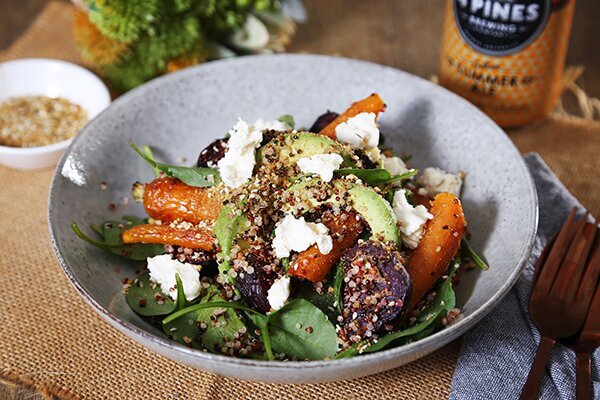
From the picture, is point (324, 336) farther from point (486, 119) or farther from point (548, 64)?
point (548, 64)

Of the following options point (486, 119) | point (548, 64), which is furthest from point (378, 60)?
point (486, 119)

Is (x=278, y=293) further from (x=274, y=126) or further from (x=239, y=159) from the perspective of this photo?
(x=274, y=126)

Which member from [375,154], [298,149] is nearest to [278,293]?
[298,149]

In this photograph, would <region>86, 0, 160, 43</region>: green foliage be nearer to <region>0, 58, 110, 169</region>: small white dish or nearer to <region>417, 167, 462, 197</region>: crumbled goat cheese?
<region>0, 58, 110, 169</region>: small white dish

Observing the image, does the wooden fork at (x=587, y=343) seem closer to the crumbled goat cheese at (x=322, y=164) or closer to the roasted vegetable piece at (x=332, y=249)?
the roasted vegetable piece at (x=332, y=249)

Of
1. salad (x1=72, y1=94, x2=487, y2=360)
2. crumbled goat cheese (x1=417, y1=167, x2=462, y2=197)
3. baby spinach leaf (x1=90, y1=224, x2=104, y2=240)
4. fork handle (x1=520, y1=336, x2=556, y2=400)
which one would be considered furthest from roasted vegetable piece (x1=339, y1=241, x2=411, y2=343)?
baby spinach leaf (x1=90, y1=224, x2=104, y2=240)

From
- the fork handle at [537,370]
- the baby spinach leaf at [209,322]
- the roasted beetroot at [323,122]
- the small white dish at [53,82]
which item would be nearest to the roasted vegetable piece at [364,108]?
the roasted beetroot at [323,122]
